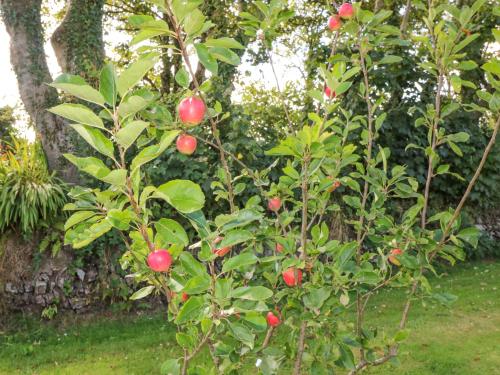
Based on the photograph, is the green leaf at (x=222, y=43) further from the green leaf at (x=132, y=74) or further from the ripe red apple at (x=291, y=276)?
the ripe red apple at (x=291, y=276)

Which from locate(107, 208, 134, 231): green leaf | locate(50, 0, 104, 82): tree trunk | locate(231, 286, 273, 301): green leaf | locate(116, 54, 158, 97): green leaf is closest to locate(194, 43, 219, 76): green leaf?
locate(116, 54, 158, 97): green leaf

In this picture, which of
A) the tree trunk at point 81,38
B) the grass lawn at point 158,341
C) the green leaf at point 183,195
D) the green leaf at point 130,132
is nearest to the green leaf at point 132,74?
the green leaf at point 130,132

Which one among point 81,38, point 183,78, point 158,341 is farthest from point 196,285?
point 81,38

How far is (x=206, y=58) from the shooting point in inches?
52.0

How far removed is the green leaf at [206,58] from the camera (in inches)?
51.3

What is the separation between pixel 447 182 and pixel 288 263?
256 inches

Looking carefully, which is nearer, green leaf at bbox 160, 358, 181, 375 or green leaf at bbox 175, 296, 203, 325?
green leaf at bbox 175, 296, 203, 325

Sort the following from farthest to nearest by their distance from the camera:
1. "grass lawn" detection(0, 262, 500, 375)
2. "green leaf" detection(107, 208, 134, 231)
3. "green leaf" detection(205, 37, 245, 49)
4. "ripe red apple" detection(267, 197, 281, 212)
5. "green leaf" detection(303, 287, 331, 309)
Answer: "grass lawn" detection(0, 262, 500, 375)
"ripe red apple" detection(267, 197, 281, 212)
"green leaf" detection(303, 287, 331, 309)
"green leaf" detection(205, 37, 245, 49)
"green leaf" detection(107, 208, 134, 231)

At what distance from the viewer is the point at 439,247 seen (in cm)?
202

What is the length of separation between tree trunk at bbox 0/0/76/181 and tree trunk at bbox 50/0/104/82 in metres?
0.40

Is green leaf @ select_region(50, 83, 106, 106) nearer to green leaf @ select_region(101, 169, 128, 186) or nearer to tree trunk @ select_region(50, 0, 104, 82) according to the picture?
green leaf @ select_region(101, 169, 128, 186)

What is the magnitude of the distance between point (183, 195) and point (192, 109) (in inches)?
16.7

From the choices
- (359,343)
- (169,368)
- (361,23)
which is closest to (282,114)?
(361,23)

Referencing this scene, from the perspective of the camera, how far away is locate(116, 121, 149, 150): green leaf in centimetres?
101
